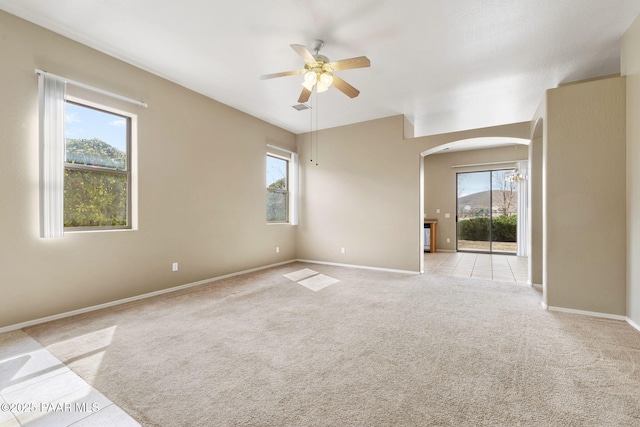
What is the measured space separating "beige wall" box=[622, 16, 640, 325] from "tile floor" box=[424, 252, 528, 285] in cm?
190

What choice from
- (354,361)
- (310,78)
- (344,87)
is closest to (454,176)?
(344,87)

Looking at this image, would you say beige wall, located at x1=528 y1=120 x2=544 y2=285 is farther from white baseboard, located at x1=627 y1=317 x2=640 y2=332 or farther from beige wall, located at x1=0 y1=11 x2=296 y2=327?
beige wall, located at x1=0 y1=11 x2=296 y2=327

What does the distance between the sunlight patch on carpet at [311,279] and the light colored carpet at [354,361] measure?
0.81 m

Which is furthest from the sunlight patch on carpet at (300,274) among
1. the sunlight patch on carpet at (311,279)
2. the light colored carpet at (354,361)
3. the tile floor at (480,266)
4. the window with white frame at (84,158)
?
the window with white frame at (84,158)

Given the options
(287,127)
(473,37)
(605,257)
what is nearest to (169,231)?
(287,127)

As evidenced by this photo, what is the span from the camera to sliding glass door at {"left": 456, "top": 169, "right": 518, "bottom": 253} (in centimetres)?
830

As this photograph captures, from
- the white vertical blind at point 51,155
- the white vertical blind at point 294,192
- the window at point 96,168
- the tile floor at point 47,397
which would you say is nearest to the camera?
the tile floor at point 47,397

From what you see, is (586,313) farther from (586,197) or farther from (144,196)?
(144,196)

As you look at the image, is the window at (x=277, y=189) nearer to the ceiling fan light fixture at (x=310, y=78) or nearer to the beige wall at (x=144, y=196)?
the beige wall at (x=144, y=196)

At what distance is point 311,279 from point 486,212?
6.42m

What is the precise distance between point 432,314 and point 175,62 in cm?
446

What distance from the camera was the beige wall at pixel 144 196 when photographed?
277cm

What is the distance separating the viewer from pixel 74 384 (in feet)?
6.16

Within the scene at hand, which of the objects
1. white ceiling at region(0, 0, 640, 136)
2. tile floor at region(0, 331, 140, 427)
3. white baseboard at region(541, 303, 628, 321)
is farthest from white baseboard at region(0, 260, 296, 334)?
white baseboard at region(541, 303, 628, 321)
